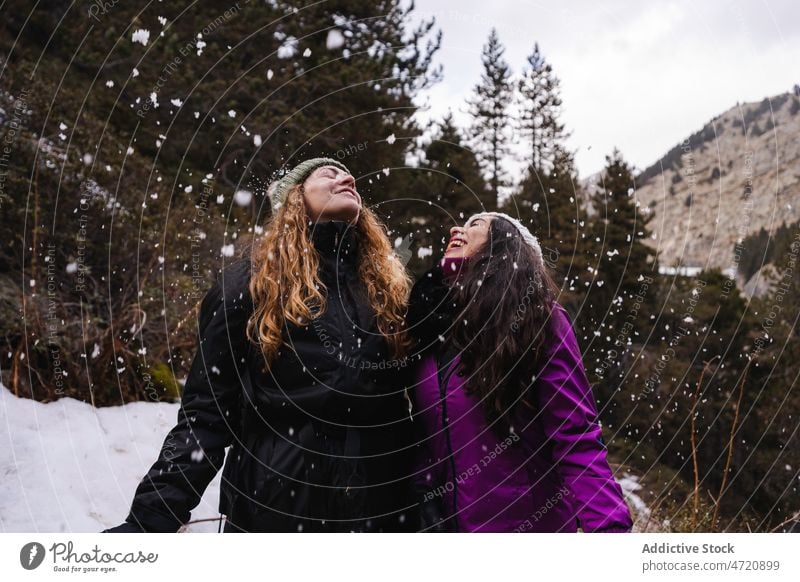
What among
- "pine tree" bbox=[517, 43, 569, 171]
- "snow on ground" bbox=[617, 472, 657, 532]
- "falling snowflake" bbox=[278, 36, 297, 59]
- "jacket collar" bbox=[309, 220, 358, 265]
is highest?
"falling snowflake" bbox=[278, 36, 297, 59]

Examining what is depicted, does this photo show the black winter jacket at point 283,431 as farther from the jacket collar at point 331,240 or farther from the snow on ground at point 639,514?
the snow on ground at point 639,514

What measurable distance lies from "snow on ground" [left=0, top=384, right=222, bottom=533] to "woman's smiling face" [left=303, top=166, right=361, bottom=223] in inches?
59.0

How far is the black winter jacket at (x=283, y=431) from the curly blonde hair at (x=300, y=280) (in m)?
0.03

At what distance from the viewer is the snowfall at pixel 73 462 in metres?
2.17

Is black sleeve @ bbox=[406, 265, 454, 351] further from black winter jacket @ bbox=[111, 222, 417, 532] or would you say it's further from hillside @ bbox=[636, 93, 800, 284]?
hillside @ bbox=[636, 93, 800, 284]

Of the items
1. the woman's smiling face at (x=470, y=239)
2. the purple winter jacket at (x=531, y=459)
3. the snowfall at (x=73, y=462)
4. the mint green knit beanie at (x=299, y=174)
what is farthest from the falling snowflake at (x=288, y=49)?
the purple winter jacket at (x=531, y=459)

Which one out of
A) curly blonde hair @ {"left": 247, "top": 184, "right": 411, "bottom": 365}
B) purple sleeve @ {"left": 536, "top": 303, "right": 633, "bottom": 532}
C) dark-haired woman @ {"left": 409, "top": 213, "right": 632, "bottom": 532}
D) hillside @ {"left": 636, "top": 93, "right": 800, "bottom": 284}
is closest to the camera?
purple sleeve @ {"left": 536, "top": 303, "right": 633, "bottom": 532}

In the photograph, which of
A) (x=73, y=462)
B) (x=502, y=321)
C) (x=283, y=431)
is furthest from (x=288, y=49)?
(x=283, y=431)

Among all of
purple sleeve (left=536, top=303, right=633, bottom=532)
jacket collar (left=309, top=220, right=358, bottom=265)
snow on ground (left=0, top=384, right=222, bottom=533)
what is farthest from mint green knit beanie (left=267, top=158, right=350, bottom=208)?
snow on ground (left=0, top=384, right=222, bottom=533)

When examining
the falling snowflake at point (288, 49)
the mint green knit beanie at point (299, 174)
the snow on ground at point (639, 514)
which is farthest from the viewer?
the falling snowflake at point (288, 49)

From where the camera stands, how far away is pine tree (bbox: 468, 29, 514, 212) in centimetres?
235

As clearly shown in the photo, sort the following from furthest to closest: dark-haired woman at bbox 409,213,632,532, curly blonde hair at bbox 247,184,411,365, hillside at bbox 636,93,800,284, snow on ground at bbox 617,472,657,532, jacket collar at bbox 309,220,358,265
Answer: snow on ground at bbox 617,472,657,532, hillside at bbox 636,93,800,284, jacket collar at bbox 309,220,358,265, curly blonde hair at bbox 247,184,411,365, dark-haired woman at bbox 409,213,632,532

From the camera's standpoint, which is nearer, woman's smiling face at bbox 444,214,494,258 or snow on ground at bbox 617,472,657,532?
woman's smiling face at bbox 444,214,494,258
